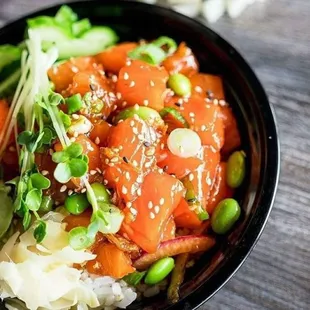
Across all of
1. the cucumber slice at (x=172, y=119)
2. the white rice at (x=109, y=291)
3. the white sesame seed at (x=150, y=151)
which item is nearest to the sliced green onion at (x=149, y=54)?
the cucumber slice at (x=172, y=119)

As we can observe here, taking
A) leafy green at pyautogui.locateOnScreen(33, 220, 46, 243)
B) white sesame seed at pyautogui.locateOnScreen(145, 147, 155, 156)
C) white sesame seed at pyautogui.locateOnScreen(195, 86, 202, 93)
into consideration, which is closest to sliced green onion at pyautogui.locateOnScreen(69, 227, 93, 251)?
leafy green at pyautogui.locateOnScreen(33, 220, 46, 243)

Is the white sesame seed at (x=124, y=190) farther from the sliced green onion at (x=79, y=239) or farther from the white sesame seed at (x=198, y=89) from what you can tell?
the white sesame seed at (x=198, y=89)

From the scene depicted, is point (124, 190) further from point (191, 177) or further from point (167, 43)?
point (167, 43)

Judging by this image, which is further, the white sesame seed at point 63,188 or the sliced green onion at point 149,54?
the sliced green onion at point 149,54

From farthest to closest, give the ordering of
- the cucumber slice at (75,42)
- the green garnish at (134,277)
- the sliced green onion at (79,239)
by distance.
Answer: the cucumber slice at (75,42) < the green garnish at (134,277) < the sliced green onion at (79,239)

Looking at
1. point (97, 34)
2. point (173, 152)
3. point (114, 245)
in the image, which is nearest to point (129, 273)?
point (114, 245)

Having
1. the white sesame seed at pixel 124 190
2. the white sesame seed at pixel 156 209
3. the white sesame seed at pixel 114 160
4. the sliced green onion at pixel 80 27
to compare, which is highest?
the sliced green onion at pixel 80 27
